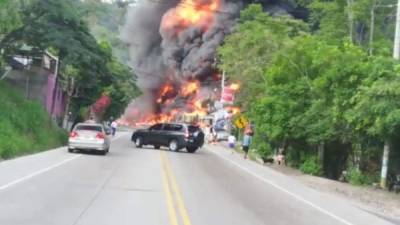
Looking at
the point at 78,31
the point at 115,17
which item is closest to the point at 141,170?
the point at 78,31

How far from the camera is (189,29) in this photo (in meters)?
96.1

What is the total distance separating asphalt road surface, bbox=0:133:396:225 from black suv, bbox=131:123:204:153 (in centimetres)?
1731

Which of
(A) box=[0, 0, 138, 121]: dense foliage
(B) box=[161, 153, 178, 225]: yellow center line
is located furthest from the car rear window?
(B) box=[161, 153, 178, 225]: yellow center line

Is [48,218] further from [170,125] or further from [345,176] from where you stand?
[170,125]

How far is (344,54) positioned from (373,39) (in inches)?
1156

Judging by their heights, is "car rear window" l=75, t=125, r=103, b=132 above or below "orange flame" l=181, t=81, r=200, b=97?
below

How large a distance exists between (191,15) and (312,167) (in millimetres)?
68704

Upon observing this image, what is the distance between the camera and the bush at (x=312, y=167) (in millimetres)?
31172

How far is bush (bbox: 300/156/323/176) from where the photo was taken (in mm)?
31172

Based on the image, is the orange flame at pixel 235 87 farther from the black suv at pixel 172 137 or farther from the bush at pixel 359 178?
the bush at pixel 359 178

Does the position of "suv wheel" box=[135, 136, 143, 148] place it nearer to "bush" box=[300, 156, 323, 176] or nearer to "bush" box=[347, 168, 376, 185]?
"bush" box=[300, 156, 323, 176]

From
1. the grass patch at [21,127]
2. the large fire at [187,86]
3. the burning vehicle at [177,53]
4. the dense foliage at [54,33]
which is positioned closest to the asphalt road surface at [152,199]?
the grass patch at [21,127]

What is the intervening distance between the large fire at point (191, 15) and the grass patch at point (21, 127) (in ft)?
183

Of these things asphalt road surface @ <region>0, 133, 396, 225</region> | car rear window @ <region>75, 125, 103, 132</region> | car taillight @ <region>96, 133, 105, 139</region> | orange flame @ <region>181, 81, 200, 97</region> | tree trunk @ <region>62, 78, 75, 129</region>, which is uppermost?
orange flame @ <region>181, 81, 200, 97</region>
